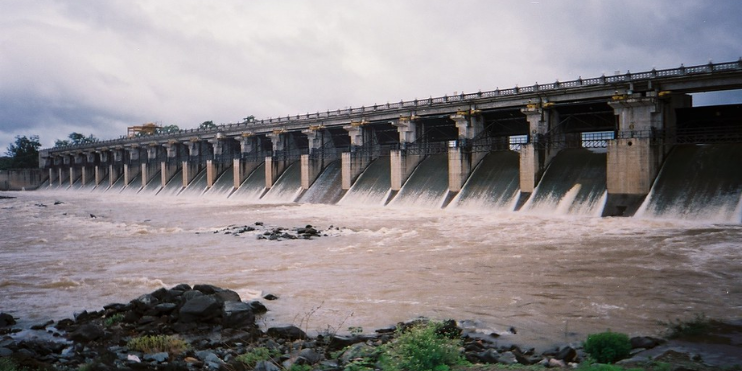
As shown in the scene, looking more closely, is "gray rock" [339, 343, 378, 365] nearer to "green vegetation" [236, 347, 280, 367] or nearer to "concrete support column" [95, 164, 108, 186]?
"green vegetation" [236, 347, 280, 367]

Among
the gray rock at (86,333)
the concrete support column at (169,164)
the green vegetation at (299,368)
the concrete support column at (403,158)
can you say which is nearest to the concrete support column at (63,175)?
the concrete support column at (169,164)

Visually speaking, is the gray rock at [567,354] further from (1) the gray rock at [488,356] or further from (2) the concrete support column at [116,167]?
(2) the concrete support column at [116,167]

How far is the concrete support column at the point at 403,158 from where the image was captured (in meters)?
41.8

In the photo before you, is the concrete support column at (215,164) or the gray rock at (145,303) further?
the concrete support column at (215,164)

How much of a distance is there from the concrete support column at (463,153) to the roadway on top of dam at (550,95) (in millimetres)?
918

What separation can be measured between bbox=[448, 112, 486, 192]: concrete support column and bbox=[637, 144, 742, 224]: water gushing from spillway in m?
12.5

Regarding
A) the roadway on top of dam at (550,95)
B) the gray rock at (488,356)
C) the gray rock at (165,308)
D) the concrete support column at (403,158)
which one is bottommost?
the gray rock at (488,356)

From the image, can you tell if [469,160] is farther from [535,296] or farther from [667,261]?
[535,296]

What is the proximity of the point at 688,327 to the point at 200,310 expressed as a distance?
9.23m

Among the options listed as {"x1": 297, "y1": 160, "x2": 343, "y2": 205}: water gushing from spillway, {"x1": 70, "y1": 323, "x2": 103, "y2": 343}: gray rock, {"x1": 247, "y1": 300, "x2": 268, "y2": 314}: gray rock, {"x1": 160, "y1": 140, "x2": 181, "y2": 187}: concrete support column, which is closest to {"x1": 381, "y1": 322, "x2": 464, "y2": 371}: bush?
{"x1": 247, "y1": 300, "x2": 268, "y2": 314}: gray rock

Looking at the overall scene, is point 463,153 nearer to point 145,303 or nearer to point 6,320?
point 145,303

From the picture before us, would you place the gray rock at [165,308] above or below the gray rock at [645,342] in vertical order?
above

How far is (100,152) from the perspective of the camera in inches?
3733

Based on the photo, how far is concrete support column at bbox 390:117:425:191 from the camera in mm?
41781
